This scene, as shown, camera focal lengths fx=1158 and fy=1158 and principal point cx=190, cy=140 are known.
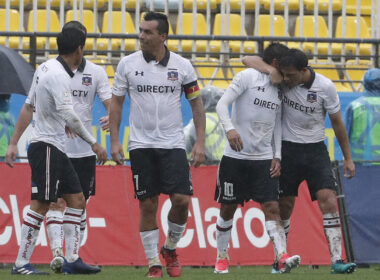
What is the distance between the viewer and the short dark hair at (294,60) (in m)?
10.2

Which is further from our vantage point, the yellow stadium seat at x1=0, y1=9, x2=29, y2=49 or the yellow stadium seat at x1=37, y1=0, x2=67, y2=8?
the yellow stadium seat at x1=37, y1=0, x2=67, y2=8

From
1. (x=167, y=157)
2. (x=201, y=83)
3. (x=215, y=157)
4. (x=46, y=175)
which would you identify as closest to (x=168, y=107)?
(x=167, y=157)

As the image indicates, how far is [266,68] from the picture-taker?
34.0 ft

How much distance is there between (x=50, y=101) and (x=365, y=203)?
4240 mm

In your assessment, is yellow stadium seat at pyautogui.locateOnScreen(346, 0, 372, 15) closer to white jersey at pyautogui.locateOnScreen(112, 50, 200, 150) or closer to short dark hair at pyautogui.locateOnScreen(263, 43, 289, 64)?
short dark hair at pyautogui.locateOnScreen(263, 43, 289, 64)

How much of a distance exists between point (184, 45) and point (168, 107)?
906 centimetres

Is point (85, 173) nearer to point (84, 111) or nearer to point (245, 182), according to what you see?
point (84, 111)

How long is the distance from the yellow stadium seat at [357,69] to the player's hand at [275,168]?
7714 mm

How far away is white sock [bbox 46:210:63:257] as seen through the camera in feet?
33.0

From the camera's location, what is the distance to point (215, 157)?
13781 mm

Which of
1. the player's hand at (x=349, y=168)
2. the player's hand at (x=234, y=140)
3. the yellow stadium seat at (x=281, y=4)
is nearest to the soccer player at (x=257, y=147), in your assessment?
the player's hand at (x=234, y=140)

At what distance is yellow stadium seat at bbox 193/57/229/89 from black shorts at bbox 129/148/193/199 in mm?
7665

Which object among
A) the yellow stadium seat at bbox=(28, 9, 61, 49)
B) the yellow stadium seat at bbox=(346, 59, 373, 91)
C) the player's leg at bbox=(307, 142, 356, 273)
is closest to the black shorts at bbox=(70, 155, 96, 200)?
the player's leg at bbox=(307, 142, 356, 273)

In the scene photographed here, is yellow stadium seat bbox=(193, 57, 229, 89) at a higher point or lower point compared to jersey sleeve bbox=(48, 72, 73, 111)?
higher
